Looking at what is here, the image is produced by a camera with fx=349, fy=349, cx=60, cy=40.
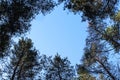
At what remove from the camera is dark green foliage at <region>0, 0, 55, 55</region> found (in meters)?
18.9

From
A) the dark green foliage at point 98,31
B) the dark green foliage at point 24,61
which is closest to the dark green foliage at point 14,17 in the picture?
the dark green foliage at point 98,31

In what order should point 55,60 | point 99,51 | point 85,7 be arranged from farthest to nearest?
point 55,60 < point 99,51 < point 85,7

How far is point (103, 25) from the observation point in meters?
24.6

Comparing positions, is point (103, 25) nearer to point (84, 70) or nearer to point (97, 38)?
point (97, 38)

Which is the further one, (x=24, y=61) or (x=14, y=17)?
(x=24, y=61)

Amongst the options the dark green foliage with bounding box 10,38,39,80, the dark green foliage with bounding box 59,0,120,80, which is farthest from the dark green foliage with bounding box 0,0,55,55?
the dark green foliage with bounding box 10,38,39,80

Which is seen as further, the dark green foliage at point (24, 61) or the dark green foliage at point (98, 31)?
the dark green foliage at point (24, 61)

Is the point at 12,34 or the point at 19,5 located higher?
the point at 19,5

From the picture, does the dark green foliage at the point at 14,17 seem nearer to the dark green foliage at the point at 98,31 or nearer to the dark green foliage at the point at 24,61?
the dark green foliage at the point at 98,31

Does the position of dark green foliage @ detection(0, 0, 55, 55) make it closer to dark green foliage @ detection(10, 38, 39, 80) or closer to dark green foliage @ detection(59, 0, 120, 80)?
dark green foliage @ detection(59, 0, 120, 80)

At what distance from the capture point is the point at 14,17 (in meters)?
18.9

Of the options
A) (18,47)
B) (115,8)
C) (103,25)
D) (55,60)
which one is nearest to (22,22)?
(115,8)

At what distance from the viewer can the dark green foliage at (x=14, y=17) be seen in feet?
62.1

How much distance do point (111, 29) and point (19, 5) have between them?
839 centimetres
